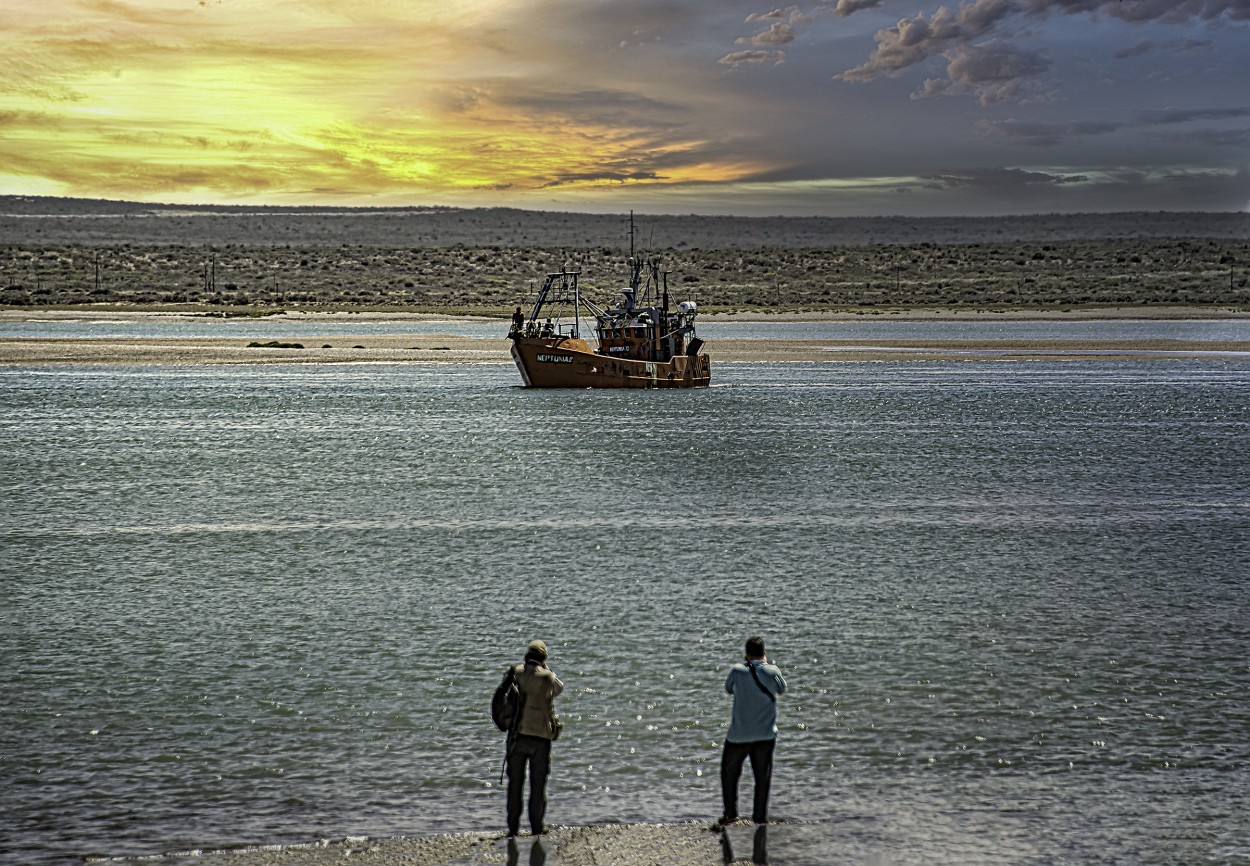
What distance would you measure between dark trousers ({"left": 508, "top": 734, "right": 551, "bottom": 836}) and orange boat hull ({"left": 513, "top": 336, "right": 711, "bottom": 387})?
61.9 meters

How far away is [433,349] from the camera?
352 feet

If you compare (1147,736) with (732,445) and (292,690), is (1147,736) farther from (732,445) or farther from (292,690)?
(732,445)

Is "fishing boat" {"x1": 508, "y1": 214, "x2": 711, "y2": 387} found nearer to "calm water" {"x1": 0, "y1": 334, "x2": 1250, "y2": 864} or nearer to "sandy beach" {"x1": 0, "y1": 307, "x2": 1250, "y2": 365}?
"sandy beach" {"x1": 0, "y1": 307, "x2": 1250, "y2": 365}

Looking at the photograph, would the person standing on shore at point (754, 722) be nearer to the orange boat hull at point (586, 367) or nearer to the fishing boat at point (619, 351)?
Answer: the fishing boat at point (619, 351)

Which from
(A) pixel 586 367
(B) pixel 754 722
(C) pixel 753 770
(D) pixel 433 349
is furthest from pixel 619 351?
(B) pixel 754 722

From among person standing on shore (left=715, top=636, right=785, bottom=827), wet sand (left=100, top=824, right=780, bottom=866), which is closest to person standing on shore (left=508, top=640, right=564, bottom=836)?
wet sand (left=100, top=824, right=780, bottom=866)

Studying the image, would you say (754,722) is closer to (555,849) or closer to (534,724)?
(534,724)

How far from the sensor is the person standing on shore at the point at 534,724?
486 inches

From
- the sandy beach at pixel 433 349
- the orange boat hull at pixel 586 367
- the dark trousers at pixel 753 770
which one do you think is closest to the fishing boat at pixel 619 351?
the orange boat hull at pixel 586 367

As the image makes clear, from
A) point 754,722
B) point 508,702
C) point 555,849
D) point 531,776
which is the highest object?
point 508,702

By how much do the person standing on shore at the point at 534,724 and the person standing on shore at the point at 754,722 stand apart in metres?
1.59

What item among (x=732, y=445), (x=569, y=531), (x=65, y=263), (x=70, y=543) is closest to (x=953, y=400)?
(x=732, y=445)

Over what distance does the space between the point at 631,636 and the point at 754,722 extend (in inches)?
339

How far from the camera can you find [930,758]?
1570cm
